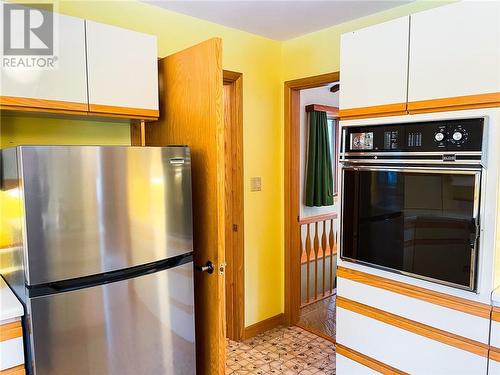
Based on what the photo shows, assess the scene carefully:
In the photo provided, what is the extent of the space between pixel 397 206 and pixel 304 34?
1.67 m

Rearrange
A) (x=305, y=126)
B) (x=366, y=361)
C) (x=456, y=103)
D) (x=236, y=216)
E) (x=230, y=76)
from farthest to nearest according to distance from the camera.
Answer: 1. (x=305, y=126)
2. (x=236, y=216)
3. (x=230, y=76)
4. (x=366, y=361)
5. (x=456, y=103)

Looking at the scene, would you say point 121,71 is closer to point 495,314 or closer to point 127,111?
point 127,111

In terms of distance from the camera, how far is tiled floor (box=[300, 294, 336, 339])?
3.19 meters

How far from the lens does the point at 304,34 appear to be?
2.86 m

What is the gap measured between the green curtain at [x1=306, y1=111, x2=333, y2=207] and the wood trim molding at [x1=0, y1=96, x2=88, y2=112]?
2238mm

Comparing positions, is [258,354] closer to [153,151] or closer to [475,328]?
[475,328]

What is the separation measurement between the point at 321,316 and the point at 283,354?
0.78 m

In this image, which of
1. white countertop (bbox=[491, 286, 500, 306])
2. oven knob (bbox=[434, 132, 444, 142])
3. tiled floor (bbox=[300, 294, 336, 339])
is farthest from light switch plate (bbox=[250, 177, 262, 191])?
white countertop (bbox=[491, 286, 500, 306])

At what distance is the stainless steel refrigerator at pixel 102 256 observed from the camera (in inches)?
55.1

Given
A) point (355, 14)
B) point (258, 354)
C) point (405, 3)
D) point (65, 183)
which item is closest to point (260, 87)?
point (355, 14)

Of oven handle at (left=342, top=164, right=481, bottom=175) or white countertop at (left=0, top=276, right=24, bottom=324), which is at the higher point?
oven handle at (left=342, top=164, right=481, bottom=175)

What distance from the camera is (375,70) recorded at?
6.26ft

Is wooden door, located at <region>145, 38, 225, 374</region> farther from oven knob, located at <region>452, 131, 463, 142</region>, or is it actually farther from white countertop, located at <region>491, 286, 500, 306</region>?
white countertop, located at <region>491, 286, 500, 306</region>

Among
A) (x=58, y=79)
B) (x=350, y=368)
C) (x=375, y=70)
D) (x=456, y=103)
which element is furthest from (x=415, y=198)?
(x=58, y=79)
